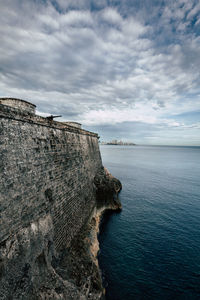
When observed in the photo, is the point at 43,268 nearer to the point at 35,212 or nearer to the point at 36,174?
the point at 35,212

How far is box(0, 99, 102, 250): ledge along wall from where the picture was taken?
20.4 feet

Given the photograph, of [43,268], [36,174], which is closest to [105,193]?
[43,268]

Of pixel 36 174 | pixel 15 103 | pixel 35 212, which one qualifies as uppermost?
pixel 15 103

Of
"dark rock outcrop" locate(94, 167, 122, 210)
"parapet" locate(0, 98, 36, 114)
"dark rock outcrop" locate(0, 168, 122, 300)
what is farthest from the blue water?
"parapet" locate(0, 98, 36, 114)

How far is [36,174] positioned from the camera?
26.6 feet

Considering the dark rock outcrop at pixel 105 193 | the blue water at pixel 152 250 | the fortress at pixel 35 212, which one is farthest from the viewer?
the dark rock outcrop at pixel 105 193

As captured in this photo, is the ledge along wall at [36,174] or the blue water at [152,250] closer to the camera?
the ledge along wall at [36,174]

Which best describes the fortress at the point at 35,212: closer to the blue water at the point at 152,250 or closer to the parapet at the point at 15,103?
the parapet at the point at 15,103

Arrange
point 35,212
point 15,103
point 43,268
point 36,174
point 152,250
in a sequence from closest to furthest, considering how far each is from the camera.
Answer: point 43,268, point 35,212, point 36,174, point 15,103, point 152,250

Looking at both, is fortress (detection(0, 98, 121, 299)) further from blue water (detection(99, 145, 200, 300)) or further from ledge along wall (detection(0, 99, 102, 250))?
blue water (detection(99, 145, 200, 300))

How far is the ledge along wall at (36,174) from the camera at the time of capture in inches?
245

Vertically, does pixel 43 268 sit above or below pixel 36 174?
below

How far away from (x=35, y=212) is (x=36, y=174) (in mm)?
2075

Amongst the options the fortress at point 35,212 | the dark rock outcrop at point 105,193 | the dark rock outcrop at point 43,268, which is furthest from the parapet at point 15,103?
the dark rock outcrop at point 105,193
